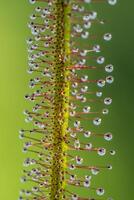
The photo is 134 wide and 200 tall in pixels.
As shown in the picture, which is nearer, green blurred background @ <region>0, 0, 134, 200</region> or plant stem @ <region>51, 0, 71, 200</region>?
plant stem @ <region>51, 0, 71, 200</region>

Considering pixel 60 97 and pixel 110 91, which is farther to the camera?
pixel 110 91

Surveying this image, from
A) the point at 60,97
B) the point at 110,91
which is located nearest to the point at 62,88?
the point at 60,97

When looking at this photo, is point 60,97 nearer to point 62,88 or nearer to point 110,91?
point 62,88

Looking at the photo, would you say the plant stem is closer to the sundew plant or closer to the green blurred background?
the sundew plant

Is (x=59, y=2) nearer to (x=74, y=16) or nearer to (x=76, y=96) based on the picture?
(x=74, y=16)

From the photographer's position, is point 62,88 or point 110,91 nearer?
point 62,88

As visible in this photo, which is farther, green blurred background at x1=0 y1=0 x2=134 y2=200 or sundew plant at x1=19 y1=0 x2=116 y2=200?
green blurred background at x1=0 y1=0 x2=134 y2=200

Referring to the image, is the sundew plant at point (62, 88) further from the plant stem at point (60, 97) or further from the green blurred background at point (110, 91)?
the green blurred background at point (110, 91)

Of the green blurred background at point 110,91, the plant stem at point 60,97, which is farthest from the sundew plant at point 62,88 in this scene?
the green blurred background at point 110,91

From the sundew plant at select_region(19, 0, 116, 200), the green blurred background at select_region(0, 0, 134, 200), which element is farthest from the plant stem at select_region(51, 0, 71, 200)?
the green blurred background at select_region(0, 0, 134, 200)
